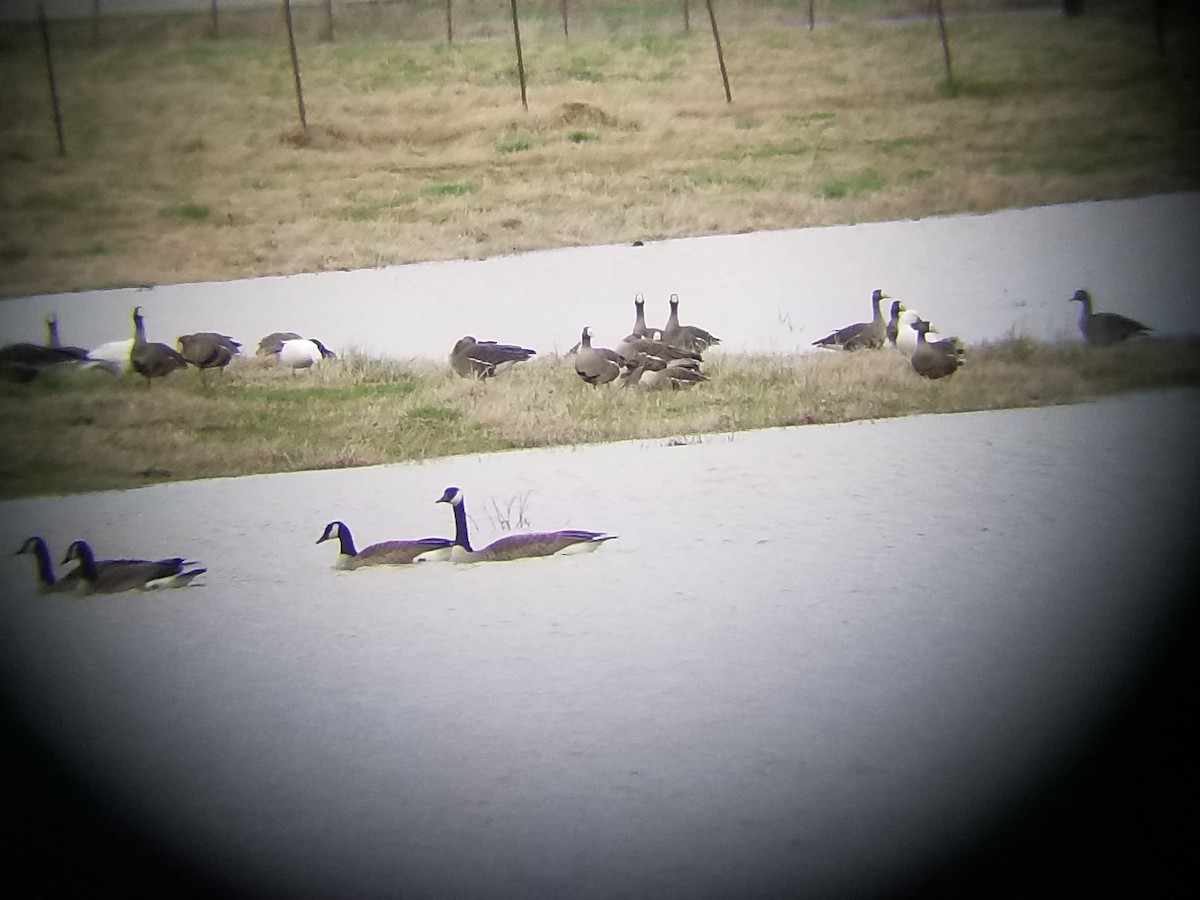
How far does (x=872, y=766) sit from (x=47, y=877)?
2071 millimetres

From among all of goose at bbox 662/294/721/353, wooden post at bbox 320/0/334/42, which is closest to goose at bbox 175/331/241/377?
wooden post at bbox 320/0/334/42

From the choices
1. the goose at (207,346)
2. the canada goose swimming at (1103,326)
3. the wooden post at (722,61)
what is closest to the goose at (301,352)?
the goose at (207,346)

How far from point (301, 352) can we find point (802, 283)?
167cm

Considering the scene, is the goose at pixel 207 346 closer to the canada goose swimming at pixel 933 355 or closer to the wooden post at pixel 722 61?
the wooden post at pixel 722 61

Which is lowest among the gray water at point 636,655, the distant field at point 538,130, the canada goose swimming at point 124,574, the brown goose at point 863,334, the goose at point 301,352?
the gray water at point 636,655

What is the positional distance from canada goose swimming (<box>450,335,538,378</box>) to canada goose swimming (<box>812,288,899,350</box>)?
103cm

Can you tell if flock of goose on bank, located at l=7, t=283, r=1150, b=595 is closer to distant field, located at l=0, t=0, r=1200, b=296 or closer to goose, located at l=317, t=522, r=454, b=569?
goose, located at l=317, t=522, r=454, b=569

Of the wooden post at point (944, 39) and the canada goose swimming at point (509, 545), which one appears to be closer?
the canada goose swimming at point (509, 545)

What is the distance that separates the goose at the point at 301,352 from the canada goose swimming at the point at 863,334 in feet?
5.41

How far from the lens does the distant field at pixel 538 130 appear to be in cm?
A: 428

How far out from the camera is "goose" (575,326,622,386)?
15.0 ft

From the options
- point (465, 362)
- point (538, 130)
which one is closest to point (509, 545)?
point (465, 362)

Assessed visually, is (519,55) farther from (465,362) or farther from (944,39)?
(944,39)

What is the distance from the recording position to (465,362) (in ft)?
14.8
